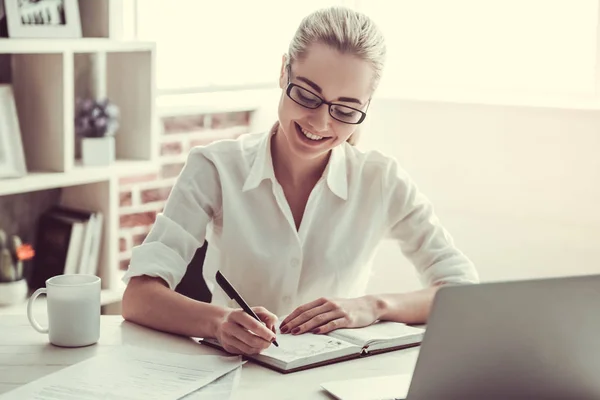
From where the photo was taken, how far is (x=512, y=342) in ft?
3.59

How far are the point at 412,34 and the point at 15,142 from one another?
5.23 ft

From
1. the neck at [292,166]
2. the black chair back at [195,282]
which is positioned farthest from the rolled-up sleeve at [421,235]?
the black chair back at [195,282]

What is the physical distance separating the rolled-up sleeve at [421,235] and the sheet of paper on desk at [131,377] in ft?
2.07

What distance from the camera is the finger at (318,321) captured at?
1578 mm

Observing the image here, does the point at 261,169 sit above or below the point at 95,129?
above

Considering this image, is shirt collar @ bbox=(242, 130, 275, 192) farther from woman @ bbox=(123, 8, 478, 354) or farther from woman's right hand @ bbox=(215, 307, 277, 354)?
woman's right hand @ bbox=(215, 307, 277, 354)

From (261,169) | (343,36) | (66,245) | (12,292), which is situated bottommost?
(12,292)

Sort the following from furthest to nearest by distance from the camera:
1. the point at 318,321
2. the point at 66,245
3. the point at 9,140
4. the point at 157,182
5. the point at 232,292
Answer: the point at 157,182 < the point at 66,245 < the point at 9,140 < the point at 318,321 < the point at 232,292

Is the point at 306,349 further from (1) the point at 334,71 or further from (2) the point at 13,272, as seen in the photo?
(2) the point at 13,272

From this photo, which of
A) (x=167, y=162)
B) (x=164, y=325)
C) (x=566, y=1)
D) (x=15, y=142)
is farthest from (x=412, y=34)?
(x=164, y=325)

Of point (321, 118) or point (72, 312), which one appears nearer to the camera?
point (72, 312)

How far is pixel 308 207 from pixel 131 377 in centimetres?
75

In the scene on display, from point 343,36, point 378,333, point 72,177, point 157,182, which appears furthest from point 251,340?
point 157,182

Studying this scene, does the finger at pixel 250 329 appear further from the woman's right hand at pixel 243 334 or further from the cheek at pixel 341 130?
the cheek at pixel 341 130
